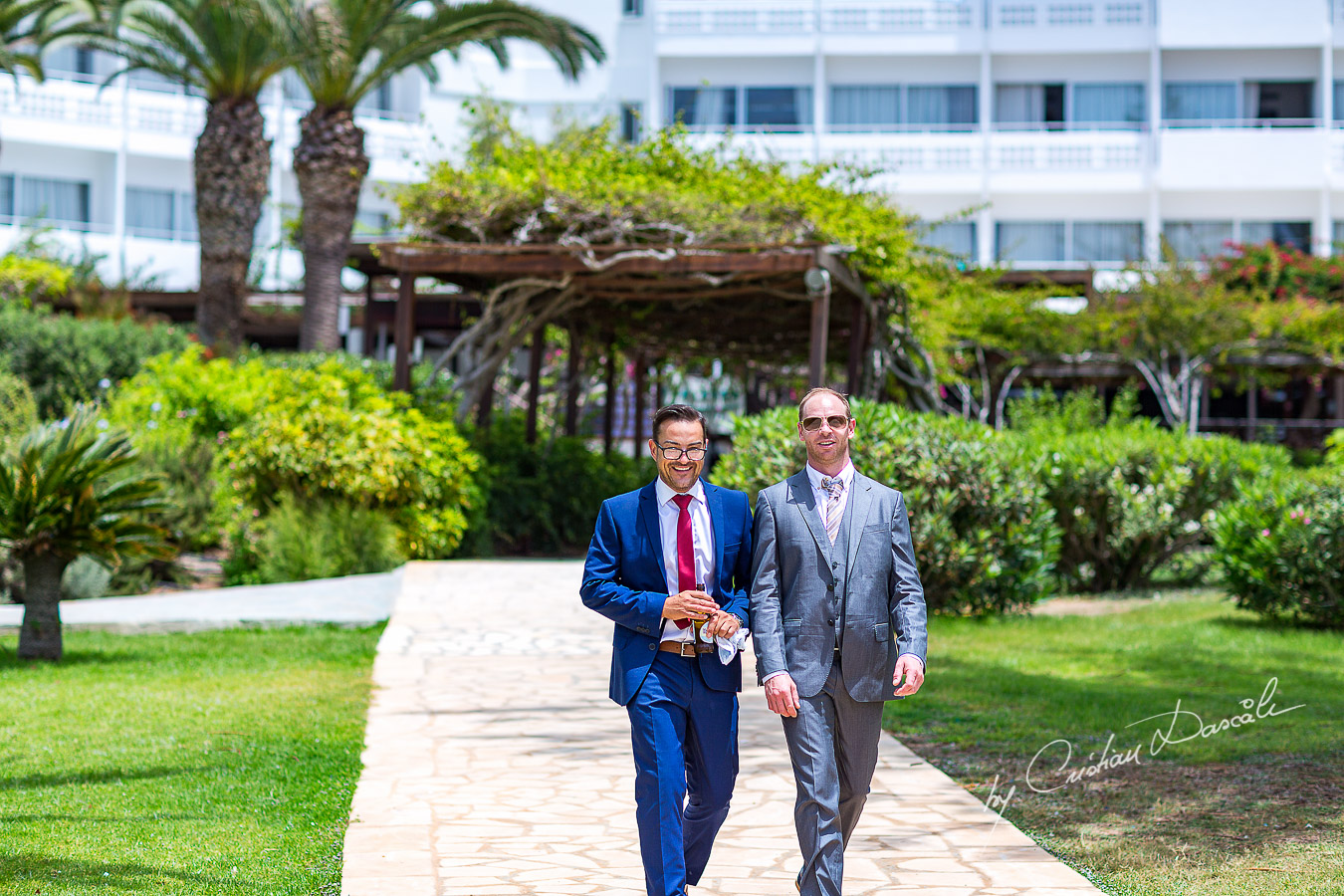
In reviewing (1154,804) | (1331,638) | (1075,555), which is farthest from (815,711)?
(1075,555)

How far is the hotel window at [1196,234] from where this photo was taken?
99.8ft

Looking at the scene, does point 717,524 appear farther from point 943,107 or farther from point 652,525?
point 943,107

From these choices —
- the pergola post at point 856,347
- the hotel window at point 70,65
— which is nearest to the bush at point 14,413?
the pergola post at point 856,347

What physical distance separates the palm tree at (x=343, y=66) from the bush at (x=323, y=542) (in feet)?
22.2

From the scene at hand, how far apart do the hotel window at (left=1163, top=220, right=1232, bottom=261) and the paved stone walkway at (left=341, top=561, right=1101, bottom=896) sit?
24890 mm

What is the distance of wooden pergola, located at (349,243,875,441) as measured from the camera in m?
13.1

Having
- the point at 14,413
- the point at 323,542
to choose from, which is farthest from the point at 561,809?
the point at 14,413

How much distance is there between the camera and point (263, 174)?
20.5m

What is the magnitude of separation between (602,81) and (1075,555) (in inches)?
885

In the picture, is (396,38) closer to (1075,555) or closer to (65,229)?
(1075,555)

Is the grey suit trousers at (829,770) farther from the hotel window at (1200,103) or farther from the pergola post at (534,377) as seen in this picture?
the hotel window at (1200,103)

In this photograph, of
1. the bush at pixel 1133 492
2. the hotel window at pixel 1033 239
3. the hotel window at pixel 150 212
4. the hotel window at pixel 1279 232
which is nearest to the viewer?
the bush at pixel 1133 492

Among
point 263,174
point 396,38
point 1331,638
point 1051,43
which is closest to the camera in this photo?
point 1331,638

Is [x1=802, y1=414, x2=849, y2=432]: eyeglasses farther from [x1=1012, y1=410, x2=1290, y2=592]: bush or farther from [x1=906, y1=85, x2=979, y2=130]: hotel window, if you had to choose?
[x1=906, y1=85, x2=979, y2=130]: hotel window
